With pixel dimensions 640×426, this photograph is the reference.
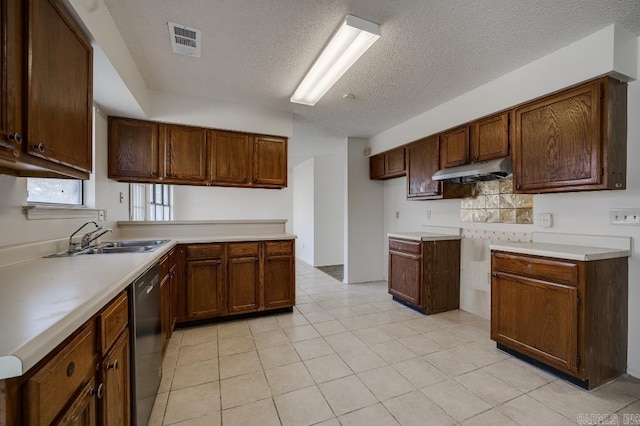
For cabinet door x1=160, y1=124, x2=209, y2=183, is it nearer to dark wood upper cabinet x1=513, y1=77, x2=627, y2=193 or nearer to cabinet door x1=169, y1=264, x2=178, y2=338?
cabinet door x1=169, y1=264, x2=178, y2=338

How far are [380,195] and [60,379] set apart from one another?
4.51 meters

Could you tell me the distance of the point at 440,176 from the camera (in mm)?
3088

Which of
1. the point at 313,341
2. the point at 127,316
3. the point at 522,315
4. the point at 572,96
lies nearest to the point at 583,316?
the point at 522,315

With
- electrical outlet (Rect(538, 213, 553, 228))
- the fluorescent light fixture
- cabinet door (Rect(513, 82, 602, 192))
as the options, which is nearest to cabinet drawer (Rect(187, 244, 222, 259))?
the fluorescent light fixture

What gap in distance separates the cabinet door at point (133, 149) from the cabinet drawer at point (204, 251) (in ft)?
3.00

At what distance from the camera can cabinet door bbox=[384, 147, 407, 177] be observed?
4.00m

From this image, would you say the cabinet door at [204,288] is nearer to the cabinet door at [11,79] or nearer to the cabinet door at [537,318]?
the cabinet door at [11,79]

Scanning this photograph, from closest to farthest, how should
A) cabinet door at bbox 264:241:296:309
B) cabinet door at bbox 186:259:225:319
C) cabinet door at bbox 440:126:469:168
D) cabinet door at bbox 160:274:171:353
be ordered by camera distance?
1. cabinet door at bbox 160:274:171:353
2. cabinet door at bbox 186:259:225:319
3. cabinet door at bbox 440:126:469:168
4. cabinet door at bbox 264:241:296:309

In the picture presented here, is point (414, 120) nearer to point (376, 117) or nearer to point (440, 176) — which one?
point (376, 117)

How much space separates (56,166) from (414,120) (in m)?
3.70

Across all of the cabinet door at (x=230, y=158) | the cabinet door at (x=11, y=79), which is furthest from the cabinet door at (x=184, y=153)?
the cabinet door at (x=11, y=79)

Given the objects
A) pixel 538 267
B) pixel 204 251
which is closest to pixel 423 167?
pixel 538 267

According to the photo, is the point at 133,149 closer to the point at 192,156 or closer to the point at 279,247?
the point at 192,156

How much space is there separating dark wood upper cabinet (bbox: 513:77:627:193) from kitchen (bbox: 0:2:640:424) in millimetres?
107
